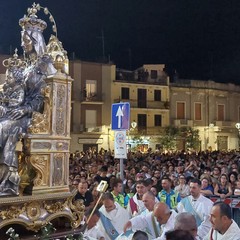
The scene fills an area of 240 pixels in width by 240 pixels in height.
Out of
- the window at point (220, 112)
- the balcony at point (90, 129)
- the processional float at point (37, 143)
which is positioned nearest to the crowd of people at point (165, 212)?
the processional float at point (37, 143)

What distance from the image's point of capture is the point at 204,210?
6.84m

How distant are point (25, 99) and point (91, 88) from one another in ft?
102

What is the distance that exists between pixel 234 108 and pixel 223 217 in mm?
41502

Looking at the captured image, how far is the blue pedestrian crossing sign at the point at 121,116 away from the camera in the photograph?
27.6 feet

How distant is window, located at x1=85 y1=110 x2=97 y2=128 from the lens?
37812 mm

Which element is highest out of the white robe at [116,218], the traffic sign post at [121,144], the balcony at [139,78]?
the balcony at [139,78]

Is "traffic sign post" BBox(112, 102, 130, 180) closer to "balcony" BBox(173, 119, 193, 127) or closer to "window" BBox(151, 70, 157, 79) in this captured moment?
"window" BBox(151, 70, 157, 79)

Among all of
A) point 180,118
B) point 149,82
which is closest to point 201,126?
point 180,118

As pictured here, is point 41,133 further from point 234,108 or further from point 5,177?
point 234,108

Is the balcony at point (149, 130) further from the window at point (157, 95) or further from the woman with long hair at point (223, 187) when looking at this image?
the woman with long hair at point (223, 187)

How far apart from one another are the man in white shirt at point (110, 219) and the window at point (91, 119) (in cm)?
3113

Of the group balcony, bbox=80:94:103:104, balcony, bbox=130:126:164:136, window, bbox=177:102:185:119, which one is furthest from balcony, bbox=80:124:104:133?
window, bbox=177:102:185:119

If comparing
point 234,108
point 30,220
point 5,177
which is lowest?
point 30,220

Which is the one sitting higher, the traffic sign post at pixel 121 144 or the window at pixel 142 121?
the window at pixel 142 121
